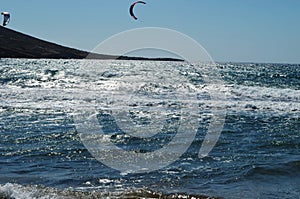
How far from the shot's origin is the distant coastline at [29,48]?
137 metres

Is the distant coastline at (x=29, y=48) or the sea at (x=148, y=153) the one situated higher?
the distant coastline at (x=29, y=48)

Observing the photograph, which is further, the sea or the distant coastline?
the distant coastline

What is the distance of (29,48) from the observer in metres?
153

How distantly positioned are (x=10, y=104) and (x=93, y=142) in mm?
11470

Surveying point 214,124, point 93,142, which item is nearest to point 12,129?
point 93,142

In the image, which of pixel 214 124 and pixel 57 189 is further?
pixel 214 124

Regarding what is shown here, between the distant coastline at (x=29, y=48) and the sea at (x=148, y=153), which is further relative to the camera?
the distant coastline at (x=29, y=48)

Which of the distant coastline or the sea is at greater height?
the distant coastline

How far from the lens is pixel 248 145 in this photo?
1309 cm

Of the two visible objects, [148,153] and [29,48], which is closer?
[148,153]

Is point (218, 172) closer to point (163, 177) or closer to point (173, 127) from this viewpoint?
point (163, 177)

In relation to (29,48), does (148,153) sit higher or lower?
lower

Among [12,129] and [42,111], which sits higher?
[42,111]

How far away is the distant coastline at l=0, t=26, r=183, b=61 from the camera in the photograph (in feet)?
450
